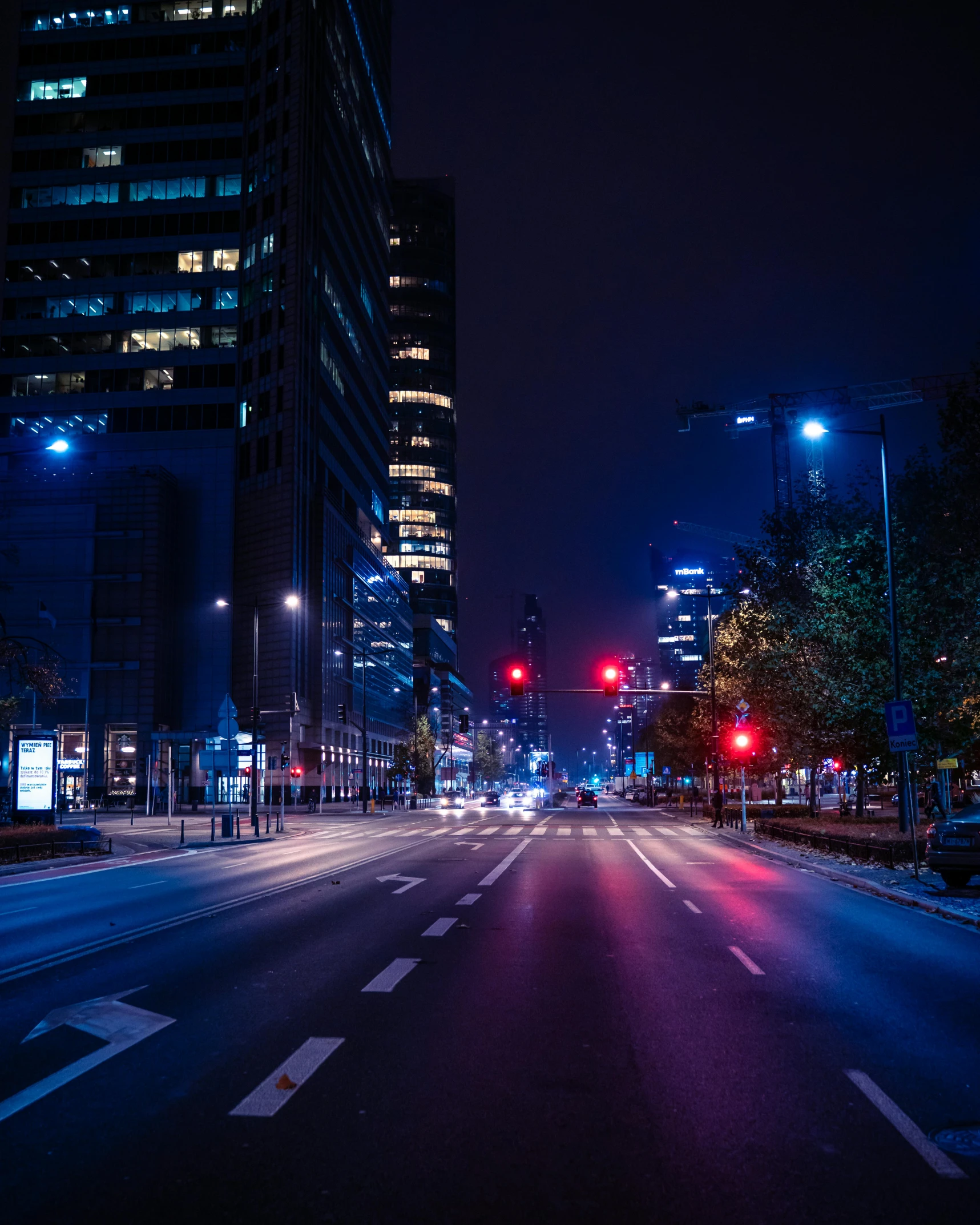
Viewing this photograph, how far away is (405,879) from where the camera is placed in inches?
792

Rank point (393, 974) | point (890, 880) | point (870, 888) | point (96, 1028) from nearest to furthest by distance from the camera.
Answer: point (96, 1028) < point (393, 974) < point (870, 888) < point (890, 880)

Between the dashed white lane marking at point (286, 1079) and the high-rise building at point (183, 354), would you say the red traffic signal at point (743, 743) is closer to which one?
the dashed white lane marking at point (286, 1079)

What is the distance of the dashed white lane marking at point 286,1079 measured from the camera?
565 centimetres

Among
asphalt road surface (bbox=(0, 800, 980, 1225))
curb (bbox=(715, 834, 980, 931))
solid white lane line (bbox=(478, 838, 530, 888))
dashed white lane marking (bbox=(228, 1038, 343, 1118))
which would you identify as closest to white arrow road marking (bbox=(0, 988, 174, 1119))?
asphalt road surface (bbox=(0, 800, 980, 1225))

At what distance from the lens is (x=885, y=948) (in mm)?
11695

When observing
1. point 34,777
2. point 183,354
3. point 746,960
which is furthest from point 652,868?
point 183,354

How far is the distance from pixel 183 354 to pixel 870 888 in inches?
3280

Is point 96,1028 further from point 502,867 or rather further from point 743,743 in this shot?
Answer: point 743,743

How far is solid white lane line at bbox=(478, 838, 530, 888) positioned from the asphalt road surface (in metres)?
4.88

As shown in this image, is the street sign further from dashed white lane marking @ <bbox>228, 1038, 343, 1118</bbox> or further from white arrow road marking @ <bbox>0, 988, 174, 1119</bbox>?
white arrow road marking @ <bbox>0, 988, 174, 1119</bbox>

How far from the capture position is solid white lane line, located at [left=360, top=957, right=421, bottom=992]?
30.0ft

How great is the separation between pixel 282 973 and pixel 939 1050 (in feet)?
20.3

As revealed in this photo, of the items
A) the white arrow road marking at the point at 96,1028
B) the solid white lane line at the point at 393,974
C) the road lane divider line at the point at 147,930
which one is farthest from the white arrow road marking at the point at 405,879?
the white arrow road marking at the point at 96,1028

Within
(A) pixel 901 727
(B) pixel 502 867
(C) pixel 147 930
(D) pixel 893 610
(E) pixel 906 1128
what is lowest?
(B) pixel 502 867
